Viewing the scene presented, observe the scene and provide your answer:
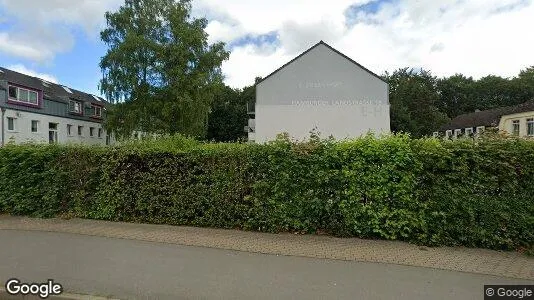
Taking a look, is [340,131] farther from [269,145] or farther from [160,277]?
[160,277]

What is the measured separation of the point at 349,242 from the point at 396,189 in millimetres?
1371

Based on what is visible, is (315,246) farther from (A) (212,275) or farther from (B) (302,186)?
(A) (212,275)

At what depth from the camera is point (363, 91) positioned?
82.7 ft

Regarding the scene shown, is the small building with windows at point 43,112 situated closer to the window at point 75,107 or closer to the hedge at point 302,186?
the window at point 75,107

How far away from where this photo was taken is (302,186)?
25.0 ft

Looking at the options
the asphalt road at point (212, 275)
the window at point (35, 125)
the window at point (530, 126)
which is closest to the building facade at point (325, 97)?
the asphalt road at point (212, 275)

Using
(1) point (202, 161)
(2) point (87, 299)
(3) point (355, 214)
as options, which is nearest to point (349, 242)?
(3) point (355, 214)

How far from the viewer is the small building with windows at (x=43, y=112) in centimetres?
3350

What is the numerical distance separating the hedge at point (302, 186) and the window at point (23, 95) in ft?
100

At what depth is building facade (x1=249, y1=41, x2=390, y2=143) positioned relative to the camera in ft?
82.2

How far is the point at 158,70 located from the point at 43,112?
17.0 metres

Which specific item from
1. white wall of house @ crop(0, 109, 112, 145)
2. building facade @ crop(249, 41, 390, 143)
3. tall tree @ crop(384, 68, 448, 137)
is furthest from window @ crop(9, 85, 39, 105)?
tall tree @ crop(384, 68, 448, 137)

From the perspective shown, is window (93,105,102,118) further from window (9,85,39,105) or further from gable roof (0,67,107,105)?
window (9,85,39,105)

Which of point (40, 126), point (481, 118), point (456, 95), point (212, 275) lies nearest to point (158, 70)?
point (40, 126)
